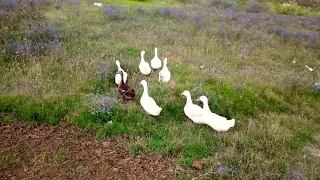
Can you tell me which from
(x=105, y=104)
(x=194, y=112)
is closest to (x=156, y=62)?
(x=105, y=104)

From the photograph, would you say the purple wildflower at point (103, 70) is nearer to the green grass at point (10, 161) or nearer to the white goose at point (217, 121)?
the white goose at point (217, 121)

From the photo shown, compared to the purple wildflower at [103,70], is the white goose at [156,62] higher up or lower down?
higher up

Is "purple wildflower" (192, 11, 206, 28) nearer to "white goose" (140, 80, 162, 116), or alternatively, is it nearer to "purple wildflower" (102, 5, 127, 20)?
"purple wildflower" (102, 5, 127, 20)

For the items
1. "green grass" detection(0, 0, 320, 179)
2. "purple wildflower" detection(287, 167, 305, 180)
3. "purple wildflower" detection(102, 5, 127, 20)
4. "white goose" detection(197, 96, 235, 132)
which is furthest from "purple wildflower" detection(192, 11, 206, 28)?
"purple wildflower" detection(287, 167, 305, 180)

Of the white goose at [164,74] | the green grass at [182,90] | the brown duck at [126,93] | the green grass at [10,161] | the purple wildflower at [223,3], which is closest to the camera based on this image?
the green grass at [10,161]

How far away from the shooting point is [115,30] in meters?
13.5

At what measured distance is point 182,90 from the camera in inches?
344

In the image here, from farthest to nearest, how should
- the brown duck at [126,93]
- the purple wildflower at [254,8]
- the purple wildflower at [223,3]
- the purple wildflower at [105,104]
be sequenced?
the purple wildflower at [223,3] < the purple wildflower at [254,8] < the brown duck at [126,93] < the purple wildflower at [105,104]

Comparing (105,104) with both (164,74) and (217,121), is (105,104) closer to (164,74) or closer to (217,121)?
(164,74)

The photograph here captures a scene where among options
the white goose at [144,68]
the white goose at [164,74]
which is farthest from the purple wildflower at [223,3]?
the white goose at [164,74]

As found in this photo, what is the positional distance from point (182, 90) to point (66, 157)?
3420 millimetres

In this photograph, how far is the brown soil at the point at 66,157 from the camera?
242 inches

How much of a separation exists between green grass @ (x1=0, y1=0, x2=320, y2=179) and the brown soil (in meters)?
0.19

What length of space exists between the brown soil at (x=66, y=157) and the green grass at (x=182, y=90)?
0.19 meters
